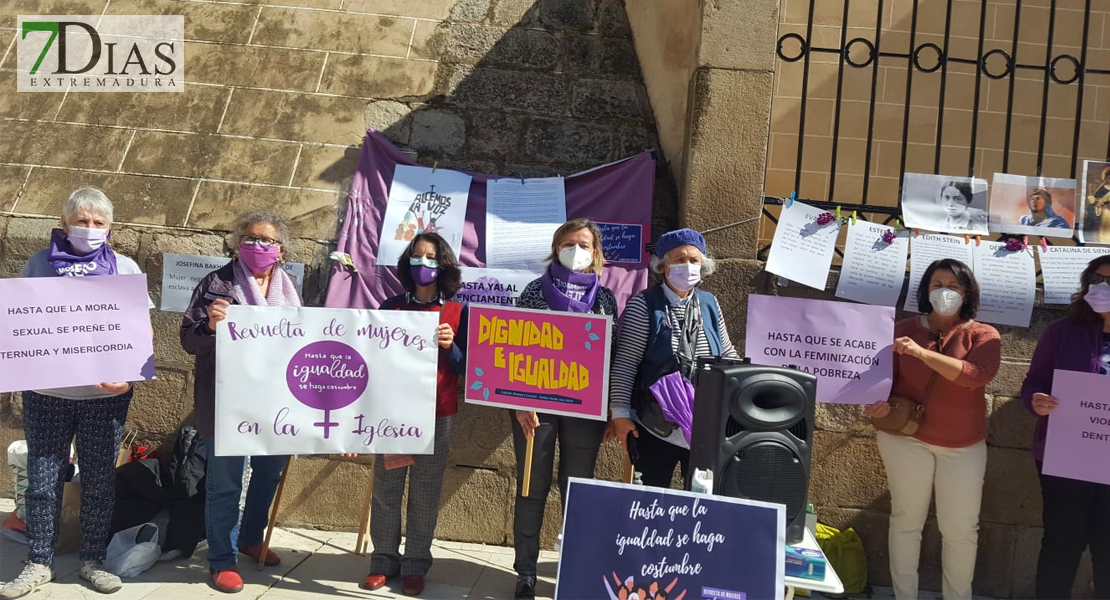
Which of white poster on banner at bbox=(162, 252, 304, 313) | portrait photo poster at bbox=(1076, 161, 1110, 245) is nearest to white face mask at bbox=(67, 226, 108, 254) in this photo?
white poster on banner at bbox=(162, 252, 304, 313)

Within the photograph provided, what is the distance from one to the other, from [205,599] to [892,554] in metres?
3.34

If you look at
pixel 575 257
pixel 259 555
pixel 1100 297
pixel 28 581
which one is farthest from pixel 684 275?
pixel 28 581

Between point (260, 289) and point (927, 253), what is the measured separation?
3.61 metres

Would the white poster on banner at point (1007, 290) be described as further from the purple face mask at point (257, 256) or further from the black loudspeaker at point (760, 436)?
the purple face mask at point (257, 256)

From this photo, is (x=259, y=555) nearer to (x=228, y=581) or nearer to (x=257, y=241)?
(x=228, y=581)

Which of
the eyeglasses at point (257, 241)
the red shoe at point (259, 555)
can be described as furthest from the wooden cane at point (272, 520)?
the eyeglasses at point (257, 241)

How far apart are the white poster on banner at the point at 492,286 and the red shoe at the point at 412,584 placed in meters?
1.55

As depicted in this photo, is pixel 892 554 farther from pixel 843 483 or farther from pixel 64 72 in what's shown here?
pixel 64 72

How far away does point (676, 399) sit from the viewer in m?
3.65

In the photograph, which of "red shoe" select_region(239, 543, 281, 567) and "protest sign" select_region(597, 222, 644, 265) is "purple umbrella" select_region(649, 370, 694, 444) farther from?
"red shoe" select_region(239, 543, 281, 567)

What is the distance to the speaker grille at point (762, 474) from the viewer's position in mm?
2930

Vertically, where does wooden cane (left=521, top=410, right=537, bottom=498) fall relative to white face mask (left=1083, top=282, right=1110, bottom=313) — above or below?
below

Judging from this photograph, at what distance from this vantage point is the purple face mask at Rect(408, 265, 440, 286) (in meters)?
3.97

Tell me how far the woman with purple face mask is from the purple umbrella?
3.25 feet
